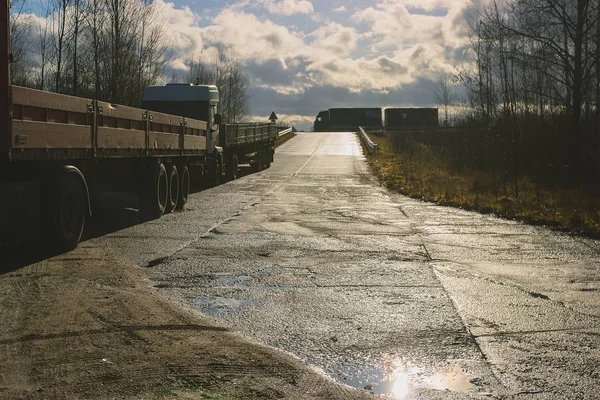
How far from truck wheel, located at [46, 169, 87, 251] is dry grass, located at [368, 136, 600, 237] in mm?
8775

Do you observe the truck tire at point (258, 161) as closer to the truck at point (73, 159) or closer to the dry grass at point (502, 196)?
the dry grass at point (502, 196)

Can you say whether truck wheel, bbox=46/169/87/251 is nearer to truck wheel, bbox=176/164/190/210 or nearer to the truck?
the truck

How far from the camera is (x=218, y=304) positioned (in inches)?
275

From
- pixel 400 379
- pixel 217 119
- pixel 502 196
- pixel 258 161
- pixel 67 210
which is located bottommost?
pixel 400 379

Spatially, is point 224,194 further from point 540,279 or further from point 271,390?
point 271,390

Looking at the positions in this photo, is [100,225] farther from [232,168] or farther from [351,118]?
[351,118]

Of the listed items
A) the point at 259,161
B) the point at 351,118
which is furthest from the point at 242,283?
the point at 351,118

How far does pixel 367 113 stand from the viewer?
352 ft

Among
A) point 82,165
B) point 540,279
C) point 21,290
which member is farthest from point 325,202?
point 21,290

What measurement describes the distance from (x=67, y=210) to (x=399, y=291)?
A: 4866 millimetres

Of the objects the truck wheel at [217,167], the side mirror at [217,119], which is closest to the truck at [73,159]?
the side mirror at [217,119]

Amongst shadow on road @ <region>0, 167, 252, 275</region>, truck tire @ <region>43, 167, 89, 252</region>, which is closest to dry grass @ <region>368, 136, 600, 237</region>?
shadow on road @ <region>0, 167, 252, 275</region>

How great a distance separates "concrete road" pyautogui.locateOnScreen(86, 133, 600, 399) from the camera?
4.92 meters

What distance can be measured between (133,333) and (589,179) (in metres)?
22.3
